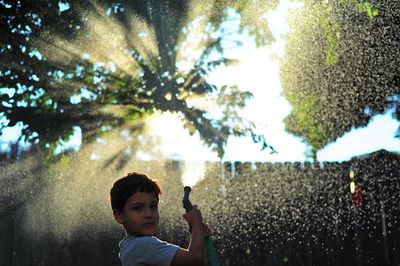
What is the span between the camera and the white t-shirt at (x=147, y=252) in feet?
6.44

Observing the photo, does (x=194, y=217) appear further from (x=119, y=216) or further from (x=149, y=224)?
(x=119, y=216)

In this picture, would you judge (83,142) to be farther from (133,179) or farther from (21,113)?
(133,179)

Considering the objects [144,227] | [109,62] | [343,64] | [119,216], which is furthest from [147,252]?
[343,64]

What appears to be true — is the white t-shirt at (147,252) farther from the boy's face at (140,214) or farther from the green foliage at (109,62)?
the green foliage at (109,62)

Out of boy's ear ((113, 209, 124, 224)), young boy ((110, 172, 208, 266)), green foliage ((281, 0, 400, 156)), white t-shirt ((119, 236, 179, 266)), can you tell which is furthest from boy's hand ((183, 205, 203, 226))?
green foliage ((281, 0, 400, 156))

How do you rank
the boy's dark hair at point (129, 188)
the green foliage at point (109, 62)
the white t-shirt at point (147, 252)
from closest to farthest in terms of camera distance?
the white t-shirt at point (147, 252)
the boy's dark hair at point (129, 188)
the green foliage at point (109, 62)

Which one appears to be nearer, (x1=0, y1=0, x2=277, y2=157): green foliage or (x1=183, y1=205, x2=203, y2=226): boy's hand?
(x1=183, y1=205, x2=203, y2=226): boy's hand

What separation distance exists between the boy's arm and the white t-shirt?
27mm

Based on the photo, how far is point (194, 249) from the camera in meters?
1.97

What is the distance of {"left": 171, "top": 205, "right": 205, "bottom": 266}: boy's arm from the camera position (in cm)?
197

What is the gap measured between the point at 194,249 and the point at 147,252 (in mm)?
170

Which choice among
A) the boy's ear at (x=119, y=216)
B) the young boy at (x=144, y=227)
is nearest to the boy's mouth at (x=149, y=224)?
the young boy at (x=144, y=227)

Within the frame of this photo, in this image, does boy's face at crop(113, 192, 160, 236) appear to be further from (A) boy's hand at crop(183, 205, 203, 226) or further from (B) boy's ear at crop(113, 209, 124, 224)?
(A) boy's hand at crop(183, 205, 203, 226)

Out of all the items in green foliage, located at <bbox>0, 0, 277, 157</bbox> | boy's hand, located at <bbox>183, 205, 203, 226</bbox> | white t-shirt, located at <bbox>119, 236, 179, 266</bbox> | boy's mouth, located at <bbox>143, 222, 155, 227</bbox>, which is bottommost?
white t-shirt, located at <bbox>119, 236, 179, 266</bbox>
